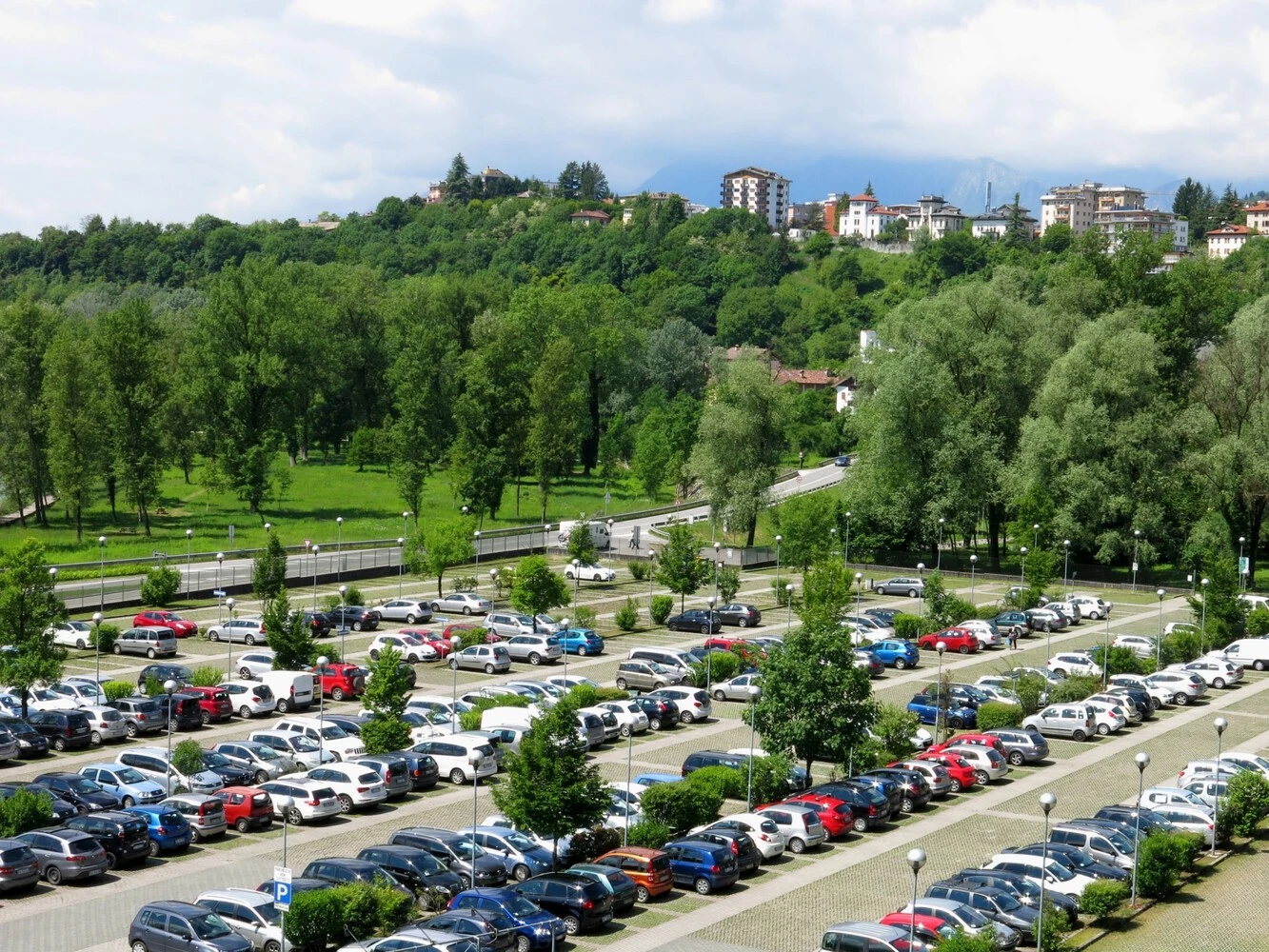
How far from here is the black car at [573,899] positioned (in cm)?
2416

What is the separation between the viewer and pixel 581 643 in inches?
1996

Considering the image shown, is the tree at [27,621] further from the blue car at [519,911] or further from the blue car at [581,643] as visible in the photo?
the blue car at [519,911]

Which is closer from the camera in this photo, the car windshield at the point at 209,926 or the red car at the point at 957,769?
the car windshield at the point at 209,926

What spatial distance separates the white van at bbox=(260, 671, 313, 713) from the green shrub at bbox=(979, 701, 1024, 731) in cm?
1967

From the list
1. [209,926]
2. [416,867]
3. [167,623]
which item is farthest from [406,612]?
[209,926]

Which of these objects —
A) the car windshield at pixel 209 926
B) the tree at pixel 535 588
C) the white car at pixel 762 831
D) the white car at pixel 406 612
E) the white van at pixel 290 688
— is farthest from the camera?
the white car at pixel 406 612

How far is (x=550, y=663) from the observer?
4909 cm

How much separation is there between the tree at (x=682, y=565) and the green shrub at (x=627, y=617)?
2.34 meters

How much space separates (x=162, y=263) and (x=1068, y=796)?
18612 cm

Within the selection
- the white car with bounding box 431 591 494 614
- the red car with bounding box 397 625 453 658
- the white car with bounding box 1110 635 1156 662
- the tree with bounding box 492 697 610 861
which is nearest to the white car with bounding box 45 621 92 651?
the red car with bounding box 397 625 453 658

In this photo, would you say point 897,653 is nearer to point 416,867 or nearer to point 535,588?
point 535,588

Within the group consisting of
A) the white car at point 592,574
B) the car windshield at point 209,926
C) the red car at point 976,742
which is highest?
the white car at point 592,574

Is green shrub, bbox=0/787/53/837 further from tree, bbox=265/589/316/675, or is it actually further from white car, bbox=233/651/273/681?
white car, bbox=233/651/273/681

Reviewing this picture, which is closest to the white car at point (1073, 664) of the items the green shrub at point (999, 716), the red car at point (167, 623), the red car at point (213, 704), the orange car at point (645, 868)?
the green shrub at point (999, 716)
